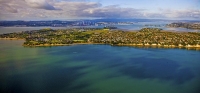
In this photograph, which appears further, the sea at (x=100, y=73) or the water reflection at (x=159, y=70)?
the water reflection at (x=159, y=70)

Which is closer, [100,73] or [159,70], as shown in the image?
[100,73]

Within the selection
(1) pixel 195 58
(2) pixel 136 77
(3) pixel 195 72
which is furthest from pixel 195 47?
(2) pixel 136 77

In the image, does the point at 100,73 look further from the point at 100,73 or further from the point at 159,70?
the point at 159,70

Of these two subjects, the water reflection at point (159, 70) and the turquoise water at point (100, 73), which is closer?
the turquoise water at point (100, 73)

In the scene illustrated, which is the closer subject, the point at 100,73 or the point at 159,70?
the point at 100,73

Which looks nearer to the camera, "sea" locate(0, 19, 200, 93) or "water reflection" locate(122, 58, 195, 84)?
"sea" locate(0, 19, 200, 93)

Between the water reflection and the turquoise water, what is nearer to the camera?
the turquoise water

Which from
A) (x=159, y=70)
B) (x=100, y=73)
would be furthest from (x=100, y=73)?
(x=159, y=70)
